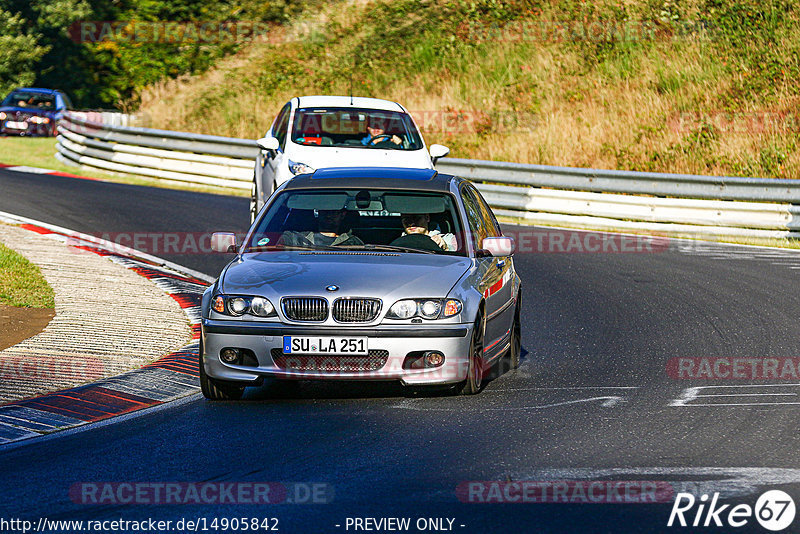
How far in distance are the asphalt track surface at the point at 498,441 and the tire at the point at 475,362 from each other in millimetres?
85

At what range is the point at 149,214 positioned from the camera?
1959 cm

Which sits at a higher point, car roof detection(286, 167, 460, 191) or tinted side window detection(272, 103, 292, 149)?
car roof detection(286, 167, 460, 191)

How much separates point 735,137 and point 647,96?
348 centimetres

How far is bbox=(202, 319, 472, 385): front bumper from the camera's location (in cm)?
808

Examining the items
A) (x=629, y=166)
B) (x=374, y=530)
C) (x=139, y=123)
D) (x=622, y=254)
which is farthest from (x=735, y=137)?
(x=374, y=530)

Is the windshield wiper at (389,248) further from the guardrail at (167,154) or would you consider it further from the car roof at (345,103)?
the guardrail at (167,154)

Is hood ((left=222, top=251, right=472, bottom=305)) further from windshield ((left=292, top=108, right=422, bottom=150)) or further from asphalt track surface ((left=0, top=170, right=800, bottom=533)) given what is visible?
windshield ((left=292, top=108, right=422, bottom=150))

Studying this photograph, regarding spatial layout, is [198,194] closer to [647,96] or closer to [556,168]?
[556,168]

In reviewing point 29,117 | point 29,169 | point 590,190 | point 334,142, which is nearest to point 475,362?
point 334,142

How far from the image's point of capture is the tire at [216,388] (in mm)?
8359

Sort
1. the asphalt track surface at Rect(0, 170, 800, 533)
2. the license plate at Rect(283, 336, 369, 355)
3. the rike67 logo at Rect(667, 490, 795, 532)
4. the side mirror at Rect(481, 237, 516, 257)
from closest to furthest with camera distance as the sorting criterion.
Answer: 1. the rike67 logo at Rect(667, 490, 795, 532)
2. the asphalt track surface at Rect(0, 170, 800, 533)
3. the license plate at Rect(283, 336, 369, 355)
4. the side mirror at Rect(481, 237, 516, 257)

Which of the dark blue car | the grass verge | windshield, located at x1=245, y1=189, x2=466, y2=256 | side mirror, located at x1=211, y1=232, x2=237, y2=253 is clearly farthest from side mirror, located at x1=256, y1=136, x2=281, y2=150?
the dark blue car

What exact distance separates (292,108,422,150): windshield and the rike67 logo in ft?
38.1

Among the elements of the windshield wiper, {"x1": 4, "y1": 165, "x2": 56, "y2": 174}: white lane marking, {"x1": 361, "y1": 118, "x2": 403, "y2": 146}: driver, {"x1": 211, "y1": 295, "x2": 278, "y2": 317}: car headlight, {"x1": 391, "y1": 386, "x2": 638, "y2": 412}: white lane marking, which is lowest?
{"x1": 4, "y1": 165, "x2": 56, "y2": 174}: white lane marking
